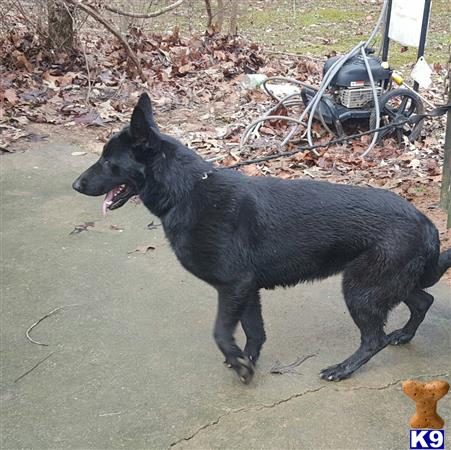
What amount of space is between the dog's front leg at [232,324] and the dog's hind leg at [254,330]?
20 centimetres

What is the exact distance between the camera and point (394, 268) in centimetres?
304

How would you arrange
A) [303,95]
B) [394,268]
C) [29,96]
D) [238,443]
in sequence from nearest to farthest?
1. [238,443]
2. [394,268]
3. [303,95]
4. [29,96]

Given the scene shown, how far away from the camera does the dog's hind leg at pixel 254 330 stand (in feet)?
11.1

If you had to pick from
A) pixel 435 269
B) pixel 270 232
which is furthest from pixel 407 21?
pixel 270 232

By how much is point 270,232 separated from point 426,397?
4.49 ft

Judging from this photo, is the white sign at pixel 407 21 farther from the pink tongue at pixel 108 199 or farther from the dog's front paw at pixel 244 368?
the dog's front paw at pixel 244 368

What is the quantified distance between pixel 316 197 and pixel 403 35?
433 cm

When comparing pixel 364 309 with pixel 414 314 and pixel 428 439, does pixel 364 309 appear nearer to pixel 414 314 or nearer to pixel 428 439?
pixel 414 314

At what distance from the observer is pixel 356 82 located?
6336 millimetres

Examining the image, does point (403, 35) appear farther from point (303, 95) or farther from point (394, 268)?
point (394, 268)

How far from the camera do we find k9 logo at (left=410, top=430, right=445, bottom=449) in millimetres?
2215

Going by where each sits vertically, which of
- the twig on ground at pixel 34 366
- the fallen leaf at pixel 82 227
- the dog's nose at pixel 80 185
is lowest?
the twig on ground at pixel 34 366

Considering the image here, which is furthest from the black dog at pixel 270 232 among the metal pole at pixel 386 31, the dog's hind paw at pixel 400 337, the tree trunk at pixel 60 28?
the tree trunk at pixel 60 28

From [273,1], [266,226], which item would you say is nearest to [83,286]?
[266,226]
